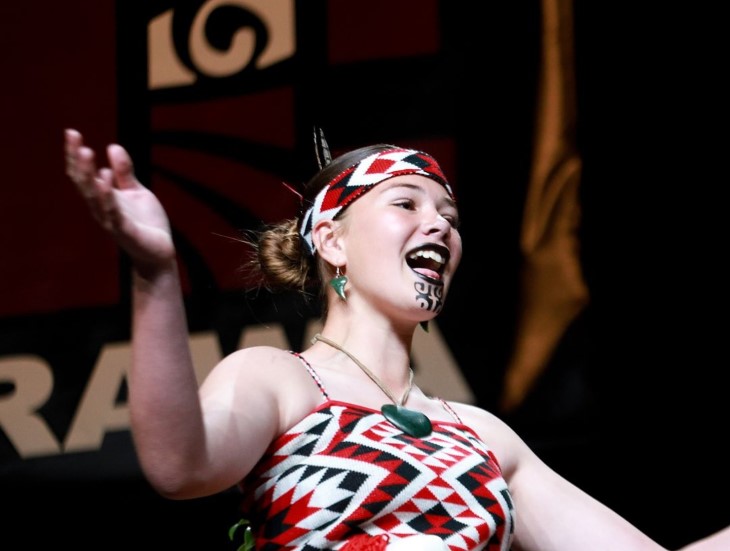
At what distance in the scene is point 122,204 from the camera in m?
1.11

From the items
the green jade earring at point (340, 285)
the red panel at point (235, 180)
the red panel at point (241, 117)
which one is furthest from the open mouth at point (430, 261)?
the red panel at point (241, 117)

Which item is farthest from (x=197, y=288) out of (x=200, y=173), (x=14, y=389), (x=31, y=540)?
(x=31, y=540)

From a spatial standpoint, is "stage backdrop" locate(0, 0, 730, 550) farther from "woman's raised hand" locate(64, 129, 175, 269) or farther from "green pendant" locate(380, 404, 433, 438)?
"woman's raised hand" locate(64, 129, 175, 269)

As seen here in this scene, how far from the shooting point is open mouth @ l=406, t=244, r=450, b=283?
65.1 inches

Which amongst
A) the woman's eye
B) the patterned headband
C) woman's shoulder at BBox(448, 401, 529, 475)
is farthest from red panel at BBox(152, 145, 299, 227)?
woman's shoulder at BBox(448, 401, 529, 475)

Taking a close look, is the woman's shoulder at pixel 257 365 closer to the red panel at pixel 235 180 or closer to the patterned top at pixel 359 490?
the patterned top at pixel 359 490

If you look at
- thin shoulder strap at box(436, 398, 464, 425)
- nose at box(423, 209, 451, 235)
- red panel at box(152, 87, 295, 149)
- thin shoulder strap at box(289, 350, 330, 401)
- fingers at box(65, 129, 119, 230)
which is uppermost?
red panel at box(152, 87, 295, 149)

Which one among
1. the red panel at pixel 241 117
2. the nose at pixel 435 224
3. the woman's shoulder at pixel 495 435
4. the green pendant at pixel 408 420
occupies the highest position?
the red panel at pixel 241 117

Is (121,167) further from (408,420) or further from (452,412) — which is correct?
(452,412)

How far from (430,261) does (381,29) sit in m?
1.04

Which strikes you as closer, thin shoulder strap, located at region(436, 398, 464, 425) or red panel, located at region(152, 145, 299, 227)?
thin shoulder strap, located at region(436, 398, 464, 425)

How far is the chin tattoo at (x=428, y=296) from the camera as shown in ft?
5.35

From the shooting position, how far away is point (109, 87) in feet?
8.79

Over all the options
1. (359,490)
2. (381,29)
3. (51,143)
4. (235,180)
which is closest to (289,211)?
(235,180)
